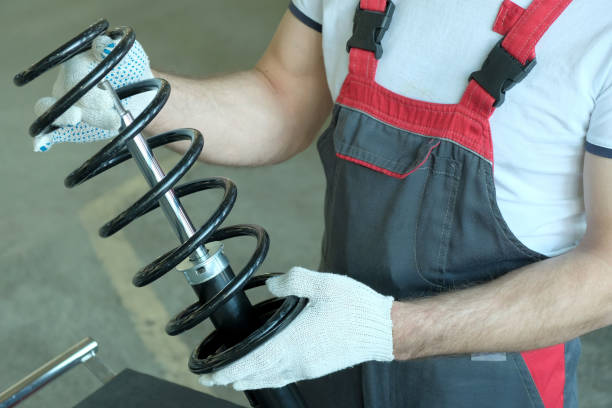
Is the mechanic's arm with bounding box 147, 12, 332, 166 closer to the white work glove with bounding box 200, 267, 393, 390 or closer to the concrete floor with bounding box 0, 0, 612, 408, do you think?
the white work glove with bounding box 200, 267, 393, 390

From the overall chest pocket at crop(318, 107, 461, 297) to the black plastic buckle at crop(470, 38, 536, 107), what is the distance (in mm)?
98

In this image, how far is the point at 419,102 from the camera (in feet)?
2.96

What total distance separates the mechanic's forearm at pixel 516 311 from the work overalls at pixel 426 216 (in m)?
0.07

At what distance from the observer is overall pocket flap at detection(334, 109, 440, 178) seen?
0.89 m

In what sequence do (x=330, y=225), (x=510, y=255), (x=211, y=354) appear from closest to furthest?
1. (x=211, y=354)
2. (x=510, y=255)
3. (x=330, y=225)

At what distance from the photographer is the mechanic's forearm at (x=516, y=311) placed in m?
0.79

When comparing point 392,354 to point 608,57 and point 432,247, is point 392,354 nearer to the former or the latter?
point 432,247

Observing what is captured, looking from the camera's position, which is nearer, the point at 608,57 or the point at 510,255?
the point at 608,57

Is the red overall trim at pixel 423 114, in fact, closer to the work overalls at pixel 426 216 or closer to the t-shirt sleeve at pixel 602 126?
the work overalls at pixel 426 216

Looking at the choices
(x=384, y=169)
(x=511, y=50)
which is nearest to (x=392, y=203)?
(x=384, y=169)

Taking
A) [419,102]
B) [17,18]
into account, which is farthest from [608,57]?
[17,18]

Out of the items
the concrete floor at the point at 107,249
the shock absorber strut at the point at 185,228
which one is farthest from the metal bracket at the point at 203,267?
the concrete floor at the point at 107,249

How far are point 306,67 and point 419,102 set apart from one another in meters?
0.28

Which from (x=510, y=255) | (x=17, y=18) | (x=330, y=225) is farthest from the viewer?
(x=17, y=18)
